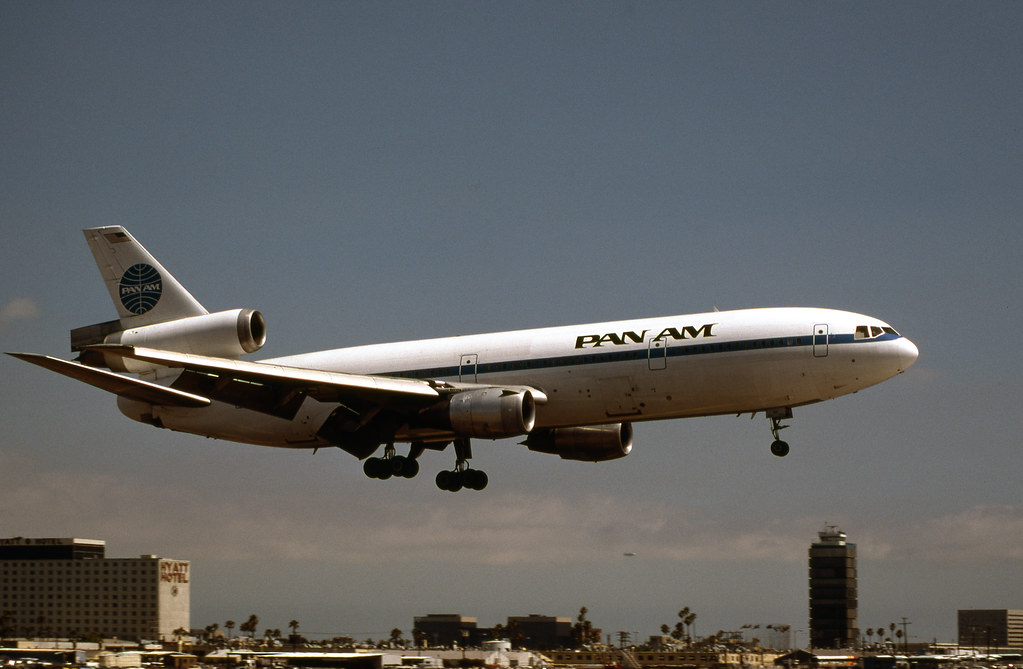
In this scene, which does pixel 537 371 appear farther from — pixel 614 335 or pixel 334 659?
pixel 334 659

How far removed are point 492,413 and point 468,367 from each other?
4.24 meters

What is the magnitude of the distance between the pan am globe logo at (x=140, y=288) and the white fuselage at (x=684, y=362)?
1346 centimetres

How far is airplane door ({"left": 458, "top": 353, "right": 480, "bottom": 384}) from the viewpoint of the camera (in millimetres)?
46625

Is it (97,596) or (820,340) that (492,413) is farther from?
(97,596)

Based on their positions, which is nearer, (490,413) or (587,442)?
(490,413)

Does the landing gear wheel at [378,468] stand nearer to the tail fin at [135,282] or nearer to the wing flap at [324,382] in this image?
the wing flap at [324,382]

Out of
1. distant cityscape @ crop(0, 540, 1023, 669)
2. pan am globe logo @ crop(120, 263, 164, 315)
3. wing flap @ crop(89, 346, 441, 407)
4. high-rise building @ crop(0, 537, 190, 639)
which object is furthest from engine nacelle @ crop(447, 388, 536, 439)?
high-rise building @ crop(0, 537, 190, 639)

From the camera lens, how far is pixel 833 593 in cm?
17812

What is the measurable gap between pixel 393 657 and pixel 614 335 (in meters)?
65.3

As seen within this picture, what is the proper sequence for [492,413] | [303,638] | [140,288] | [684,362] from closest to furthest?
[684,362], [492,413], [140,288], [303,638]

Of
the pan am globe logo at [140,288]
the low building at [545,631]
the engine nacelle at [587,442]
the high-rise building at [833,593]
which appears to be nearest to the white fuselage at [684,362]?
the engine nacelle at [587,442]

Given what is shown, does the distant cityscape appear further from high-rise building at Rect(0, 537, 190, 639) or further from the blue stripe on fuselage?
the blue stripe on fuselage

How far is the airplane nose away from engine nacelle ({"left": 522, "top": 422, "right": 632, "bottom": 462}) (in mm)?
13226

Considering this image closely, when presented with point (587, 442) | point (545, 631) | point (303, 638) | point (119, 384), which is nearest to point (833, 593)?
point (545, 631)
